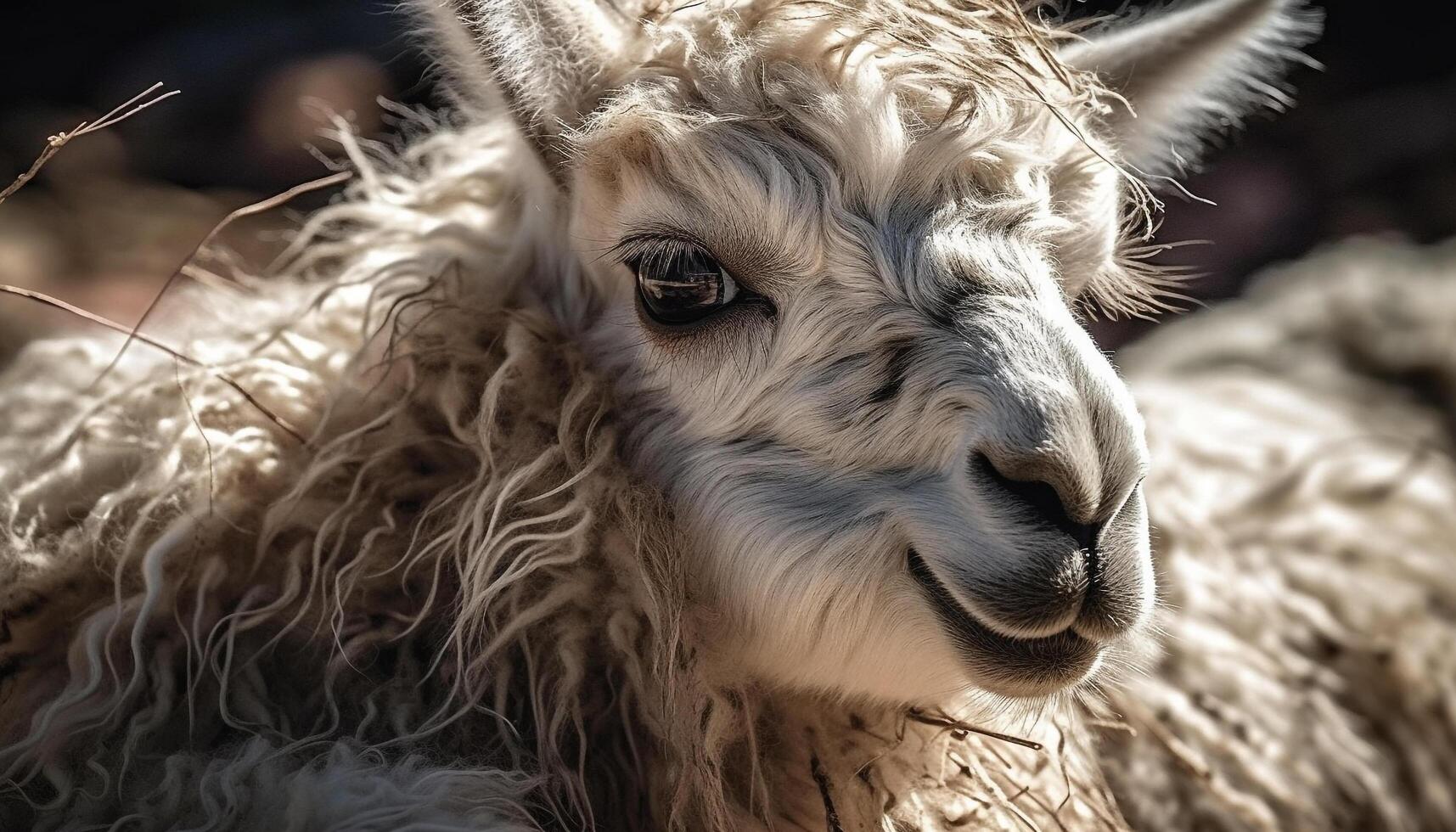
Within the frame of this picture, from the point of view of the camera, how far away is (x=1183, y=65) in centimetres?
206

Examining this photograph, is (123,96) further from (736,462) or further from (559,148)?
(736,462)

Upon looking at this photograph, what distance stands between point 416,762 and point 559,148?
801mm

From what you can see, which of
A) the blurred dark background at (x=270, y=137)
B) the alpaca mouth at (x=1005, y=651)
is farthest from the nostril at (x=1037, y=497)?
the blurred dark background at (x=270, y=137)

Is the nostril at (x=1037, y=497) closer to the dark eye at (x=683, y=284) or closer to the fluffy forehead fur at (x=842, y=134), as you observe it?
the fluffy forehead fur at (x=842, y=134)

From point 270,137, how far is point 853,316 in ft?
13.0

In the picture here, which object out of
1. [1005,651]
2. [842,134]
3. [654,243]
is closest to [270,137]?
[654,243]

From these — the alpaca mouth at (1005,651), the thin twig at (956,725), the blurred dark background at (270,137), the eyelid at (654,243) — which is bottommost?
the blurred dark background at (270,137)

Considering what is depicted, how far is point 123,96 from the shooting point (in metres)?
4.85

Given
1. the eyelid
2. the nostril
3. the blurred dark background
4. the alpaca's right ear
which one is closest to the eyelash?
the eyelid

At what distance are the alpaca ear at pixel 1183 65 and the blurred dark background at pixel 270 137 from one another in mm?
2754

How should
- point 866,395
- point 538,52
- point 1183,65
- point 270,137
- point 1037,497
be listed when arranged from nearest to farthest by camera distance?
point 1037,497
point 866,395
point 538,52
point 1183,65
point 270,137

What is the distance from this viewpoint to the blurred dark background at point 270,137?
4488 mm

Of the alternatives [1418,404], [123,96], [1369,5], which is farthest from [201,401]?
[1369,5]

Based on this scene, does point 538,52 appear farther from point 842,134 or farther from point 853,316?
point 853,316
